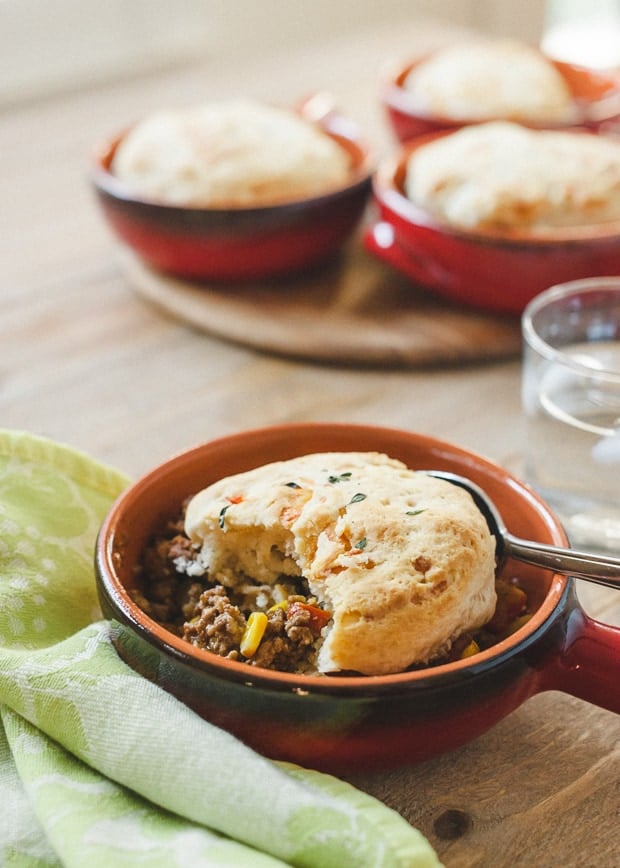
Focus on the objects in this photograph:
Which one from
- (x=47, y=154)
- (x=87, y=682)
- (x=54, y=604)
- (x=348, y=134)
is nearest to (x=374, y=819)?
(x=87, y=682)

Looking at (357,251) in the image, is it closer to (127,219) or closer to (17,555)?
(127,219)

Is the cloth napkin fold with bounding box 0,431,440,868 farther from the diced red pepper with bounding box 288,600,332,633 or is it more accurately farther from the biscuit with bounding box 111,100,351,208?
the biscuit with bounding box 111,100,351,208

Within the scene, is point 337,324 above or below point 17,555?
below

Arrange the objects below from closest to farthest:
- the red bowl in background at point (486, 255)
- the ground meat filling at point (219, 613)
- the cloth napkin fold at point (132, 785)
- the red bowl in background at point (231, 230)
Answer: the cloth napkin fold at point (132, 785) → the ground meat filling at point (219, 613) → the red bowl in background at point (486, 255) → the red bowl in background at point (231, 230)

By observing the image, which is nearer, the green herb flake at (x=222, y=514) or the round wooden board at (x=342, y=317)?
the green herb flake at (x=222, y=514)

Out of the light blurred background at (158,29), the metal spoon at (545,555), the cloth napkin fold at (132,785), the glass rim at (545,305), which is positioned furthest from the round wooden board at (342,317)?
the light blurred background at (158,29)

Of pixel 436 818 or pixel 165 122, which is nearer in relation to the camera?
pixel 436 818

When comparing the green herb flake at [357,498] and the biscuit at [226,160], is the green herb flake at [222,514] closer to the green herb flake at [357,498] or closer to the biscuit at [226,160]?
the green herb flake at [357,498]
